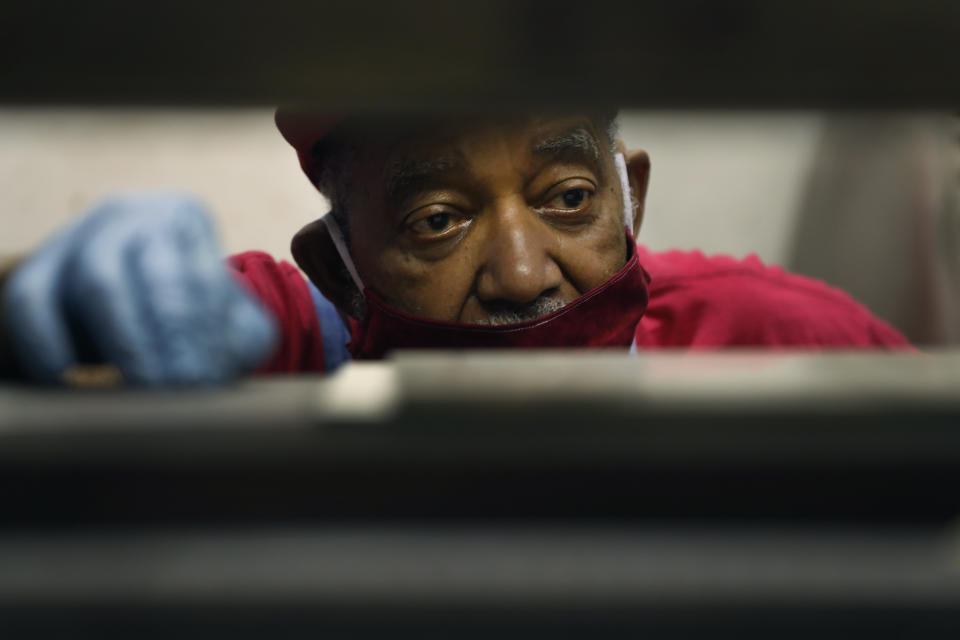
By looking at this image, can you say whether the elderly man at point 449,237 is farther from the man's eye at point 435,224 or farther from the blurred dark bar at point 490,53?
the blurred dark bar at point 490,53

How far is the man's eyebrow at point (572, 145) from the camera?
1281 millimetres

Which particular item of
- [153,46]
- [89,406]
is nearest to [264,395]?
[89,406]

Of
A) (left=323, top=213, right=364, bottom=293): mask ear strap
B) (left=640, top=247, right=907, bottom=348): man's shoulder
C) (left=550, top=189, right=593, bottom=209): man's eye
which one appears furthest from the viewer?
(left=640, top=247, right=907, bottom=348): man's shoulder

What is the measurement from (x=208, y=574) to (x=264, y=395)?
10 cm

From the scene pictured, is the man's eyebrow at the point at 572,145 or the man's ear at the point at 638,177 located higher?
the man's ear at the point at 638,177

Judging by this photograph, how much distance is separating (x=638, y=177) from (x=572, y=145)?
0.34m

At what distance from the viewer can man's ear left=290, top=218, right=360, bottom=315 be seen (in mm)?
1508

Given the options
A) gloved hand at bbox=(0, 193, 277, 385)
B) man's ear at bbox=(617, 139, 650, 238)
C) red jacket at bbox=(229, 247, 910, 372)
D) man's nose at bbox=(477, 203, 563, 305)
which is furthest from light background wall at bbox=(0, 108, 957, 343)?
gloved hand at bbox=(0, 193, 277, 385)

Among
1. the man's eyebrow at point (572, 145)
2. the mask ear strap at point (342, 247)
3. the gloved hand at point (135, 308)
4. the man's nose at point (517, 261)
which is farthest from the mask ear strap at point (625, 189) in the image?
the gloved hand at point (135, 308)

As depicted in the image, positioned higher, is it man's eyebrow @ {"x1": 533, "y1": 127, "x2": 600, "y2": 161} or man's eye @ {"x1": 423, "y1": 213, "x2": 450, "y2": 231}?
man's eyebrow @ {"x1": 533, "y1": 127, "x2": 600, "y2": 161}

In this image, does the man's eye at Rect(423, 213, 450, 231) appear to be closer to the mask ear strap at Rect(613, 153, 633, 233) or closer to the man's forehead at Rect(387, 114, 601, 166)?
the man's forehead at Rect(387, 114, 601, 166)

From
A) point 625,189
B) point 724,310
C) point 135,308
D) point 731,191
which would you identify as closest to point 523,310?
point 625,189

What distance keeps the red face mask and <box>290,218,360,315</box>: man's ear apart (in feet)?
0.44

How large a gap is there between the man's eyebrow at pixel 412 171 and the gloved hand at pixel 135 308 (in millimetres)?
641
